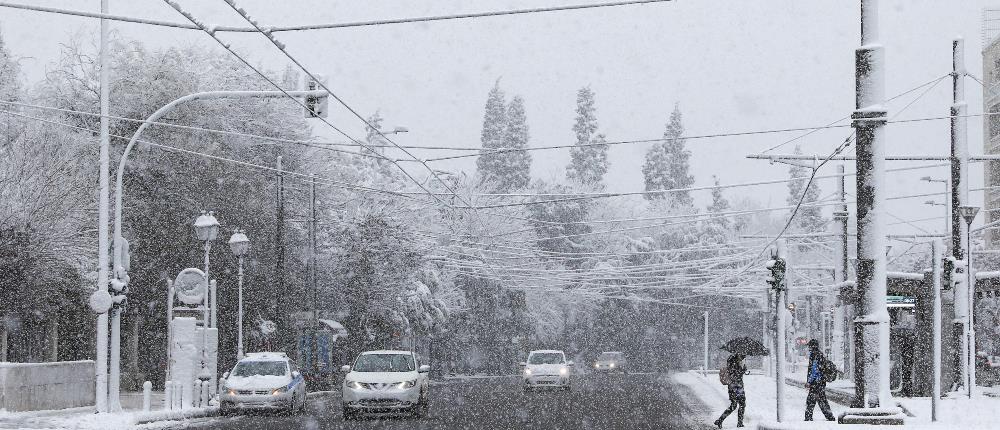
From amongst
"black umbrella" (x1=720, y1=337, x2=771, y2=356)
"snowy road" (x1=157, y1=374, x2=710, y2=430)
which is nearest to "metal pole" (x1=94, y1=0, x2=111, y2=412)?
"snowy road" (x1=157, y1=374, x2=710, y2=430)

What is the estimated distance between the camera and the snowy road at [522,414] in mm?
26625

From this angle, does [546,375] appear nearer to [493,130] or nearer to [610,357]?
[610,357]

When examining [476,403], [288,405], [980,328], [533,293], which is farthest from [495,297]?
[288,405]

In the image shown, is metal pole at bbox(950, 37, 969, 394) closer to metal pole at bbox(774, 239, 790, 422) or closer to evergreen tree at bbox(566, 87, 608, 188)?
metal pole at bbox(774, 239, 790, 422)

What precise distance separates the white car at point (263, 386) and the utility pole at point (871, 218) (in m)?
15.1

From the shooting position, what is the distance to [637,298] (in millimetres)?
86062

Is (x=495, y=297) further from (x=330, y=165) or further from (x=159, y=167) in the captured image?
(x=159, y=167)

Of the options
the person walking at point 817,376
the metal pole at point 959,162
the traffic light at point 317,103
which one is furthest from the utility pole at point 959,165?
the traffic light at point 317,103

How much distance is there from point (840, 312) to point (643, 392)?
26.6ft

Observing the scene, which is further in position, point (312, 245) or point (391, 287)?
point (391, 287)

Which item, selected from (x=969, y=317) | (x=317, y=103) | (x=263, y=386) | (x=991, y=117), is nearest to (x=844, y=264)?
(x=969, y=317)

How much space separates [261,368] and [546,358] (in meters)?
18.7

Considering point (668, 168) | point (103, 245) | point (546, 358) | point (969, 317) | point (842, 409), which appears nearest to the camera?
point (103, 245)

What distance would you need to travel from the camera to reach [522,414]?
104 feet
